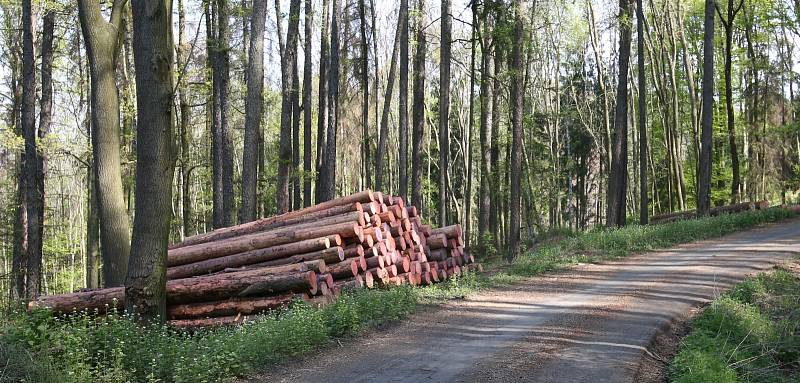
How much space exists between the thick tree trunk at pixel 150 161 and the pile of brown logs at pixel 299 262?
4.99 feet

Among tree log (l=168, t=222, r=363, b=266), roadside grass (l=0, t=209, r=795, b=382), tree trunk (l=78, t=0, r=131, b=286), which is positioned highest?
tree trunk (l=78, t=0, r=131, b=286)

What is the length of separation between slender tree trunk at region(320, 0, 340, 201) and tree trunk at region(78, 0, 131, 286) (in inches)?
515

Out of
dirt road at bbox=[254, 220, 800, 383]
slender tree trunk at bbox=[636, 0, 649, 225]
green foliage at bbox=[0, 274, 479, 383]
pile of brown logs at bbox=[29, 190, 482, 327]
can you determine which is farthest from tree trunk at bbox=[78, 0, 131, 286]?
slender tree trunk at bbox=[636, 0, 649, 225]

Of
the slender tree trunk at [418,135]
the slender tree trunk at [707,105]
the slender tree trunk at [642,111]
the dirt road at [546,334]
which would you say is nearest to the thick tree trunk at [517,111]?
the slender tree trunk at [418,135]

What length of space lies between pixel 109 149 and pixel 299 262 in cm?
385

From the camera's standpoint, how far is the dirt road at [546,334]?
7.34m

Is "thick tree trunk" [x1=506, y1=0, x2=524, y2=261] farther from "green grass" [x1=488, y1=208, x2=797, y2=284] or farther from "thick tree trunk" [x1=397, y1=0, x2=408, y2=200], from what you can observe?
"thick tree trunk" [x1=397, y1=0, x2=408, y2=200]

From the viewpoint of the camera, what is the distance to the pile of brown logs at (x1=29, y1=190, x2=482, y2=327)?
11.3 m

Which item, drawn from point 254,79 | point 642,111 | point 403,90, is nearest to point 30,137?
point 254,79

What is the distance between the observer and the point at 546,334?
30.0 ft

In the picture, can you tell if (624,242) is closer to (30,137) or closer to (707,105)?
(707,105)

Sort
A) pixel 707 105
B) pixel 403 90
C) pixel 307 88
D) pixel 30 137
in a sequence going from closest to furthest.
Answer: pixel 30 137 < pixel 707 105 < pixel 403 90 < pixel 307 88

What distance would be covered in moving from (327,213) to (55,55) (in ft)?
52.0

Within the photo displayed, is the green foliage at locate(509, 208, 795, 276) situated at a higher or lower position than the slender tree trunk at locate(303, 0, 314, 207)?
lower
